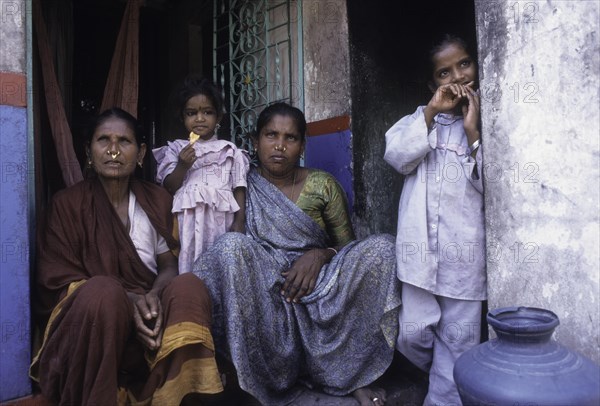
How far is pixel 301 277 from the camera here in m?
2.86

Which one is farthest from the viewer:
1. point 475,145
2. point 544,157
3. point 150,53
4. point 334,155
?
point 150,53

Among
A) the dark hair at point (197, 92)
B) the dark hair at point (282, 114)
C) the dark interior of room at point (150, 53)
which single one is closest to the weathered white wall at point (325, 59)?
the dark hair at point (282, 114)

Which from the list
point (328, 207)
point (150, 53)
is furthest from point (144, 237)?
point (150, 53)

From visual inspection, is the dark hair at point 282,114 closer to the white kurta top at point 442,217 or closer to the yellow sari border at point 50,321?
the white kurta top at point 442,217

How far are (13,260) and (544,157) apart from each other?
8.05 ft

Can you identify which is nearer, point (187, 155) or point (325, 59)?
point (187, 155)

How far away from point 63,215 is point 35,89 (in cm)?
100

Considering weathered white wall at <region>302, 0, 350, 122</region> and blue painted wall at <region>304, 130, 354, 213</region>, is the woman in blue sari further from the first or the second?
weathered white wall at <region>302, 0, 350, 122</region>

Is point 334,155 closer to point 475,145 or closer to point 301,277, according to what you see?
point 301,277

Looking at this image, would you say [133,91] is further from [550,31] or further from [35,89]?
[550,31]

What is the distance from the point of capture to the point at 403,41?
402cm

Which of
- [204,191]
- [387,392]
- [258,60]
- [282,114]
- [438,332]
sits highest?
[258,60]

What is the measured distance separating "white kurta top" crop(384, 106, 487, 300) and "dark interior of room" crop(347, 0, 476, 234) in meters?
1.00

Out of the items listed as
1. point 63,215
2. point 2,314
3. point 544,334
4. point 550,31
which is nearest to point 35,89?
point 63,215
